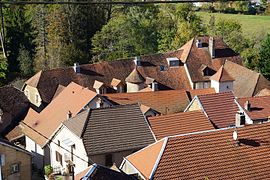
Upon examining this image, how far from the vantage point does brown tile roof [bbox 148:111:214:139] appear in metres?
24.0

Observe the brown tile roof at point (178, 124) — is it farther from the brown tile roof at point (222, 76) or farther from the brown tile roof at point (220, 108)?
the brown tile roof at point (222, 76)

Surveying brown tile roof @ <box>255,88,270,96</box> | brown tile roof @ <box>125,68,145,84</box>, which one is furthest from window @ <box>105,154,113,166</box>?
brown tile roof @ <box>255,88,270,96</box>

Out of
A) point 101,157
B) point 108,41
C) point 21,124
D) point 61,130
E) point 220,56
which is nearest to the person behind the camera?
point 101,157

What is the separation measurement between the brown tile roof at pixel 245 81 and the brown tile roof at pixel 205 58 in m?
1.12

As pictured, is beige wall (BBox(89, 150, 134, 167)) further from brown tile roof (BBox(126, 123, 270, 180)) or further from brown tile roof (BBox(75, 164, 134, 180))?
brown tile roof (BBox(75, 164, 134, 180))

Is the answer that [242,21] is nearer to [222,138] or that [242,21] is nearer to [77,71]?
[77,71]

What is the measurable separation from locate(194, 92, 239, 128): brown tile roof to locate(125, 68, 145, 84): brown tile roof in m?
9.82

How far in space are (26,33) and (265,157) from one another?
3504 cm

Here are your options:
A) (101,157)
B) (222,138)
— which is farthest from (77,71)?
(222,138)

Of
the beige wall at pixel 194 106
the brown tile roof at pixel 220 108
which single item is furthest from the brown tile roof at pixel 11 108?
the brown tile roof at pixel 220 108

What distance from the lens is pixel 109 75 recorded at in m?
36.4

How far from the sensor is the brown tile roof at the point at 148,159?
1803 centimetres

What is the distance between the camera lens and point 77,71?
35.8 m

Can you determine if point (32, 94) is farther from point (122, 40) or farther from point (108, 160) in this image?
point (108, 160)
